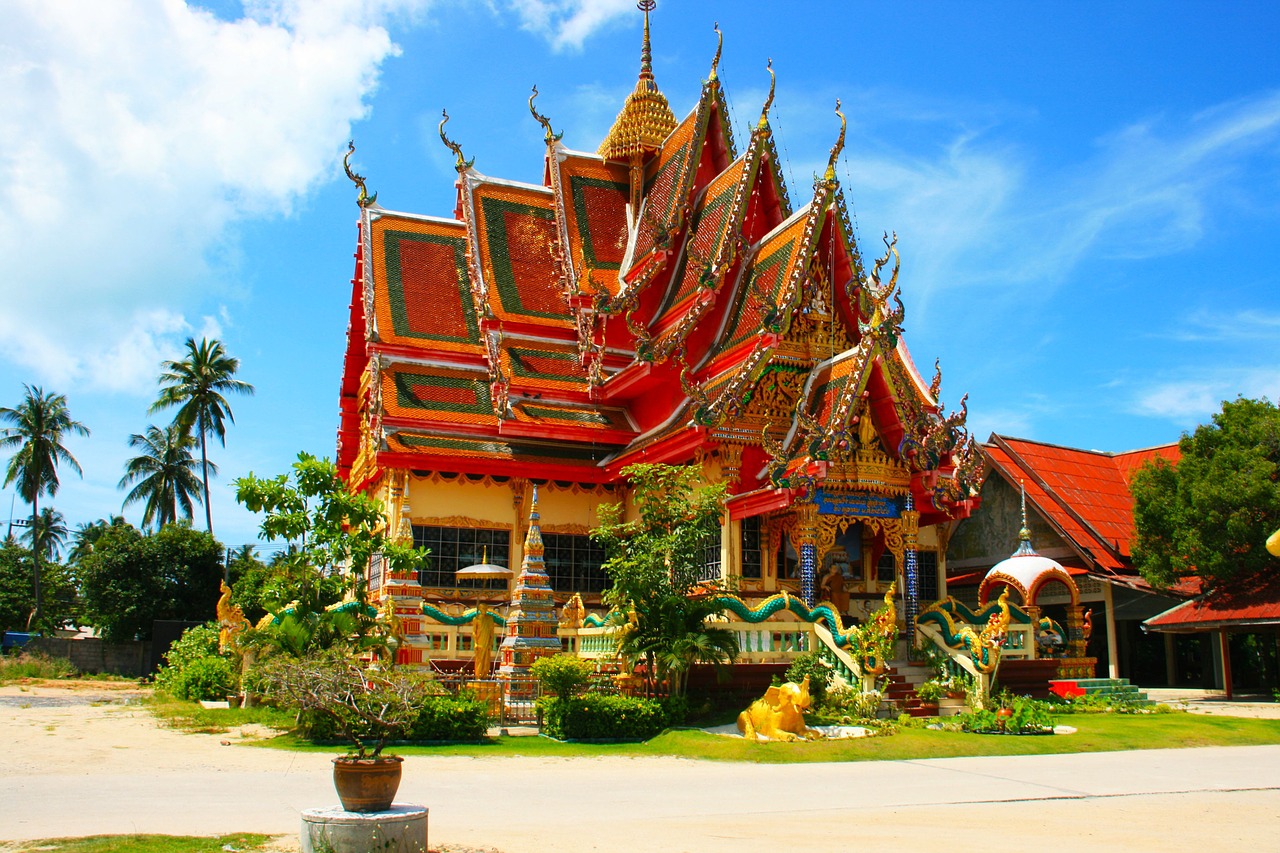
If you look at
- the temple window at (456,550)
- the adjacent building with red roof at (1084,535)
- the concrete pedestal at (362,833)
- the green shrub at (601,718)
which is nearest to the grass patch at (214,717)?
the green shrub at (601,718)

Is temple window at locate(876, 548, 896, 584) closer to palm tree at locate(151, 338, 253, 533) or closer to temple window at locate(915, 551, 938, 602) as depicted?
temple window at locate(915, 551, 938, 602)

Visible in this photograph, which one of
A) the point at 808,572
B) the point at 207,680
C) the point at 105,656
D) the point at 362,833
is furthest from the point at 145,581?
the point at 362,833

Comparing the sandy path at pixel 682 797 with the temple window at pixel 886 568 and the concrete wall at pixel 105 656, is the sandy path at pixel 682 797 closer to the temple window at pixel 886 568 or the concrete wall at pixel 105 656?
the temple window at pixel 886 568

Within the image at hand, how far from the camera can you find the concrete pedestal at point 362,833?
620 centimetres

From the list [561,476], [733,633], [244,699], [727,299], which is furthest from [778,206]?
[244,699]

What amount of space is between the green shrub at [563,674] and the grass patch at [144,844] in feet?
22.2

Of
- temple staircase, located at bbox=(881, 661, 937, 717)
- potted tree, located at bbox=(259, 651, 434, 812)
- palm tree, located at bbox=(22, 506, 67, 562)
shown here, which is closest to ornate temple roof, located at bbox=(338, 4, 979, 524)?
temple staircase, located at bbox=(881, 661, 937, 717)

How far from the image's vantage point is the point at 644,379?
66.7 feet

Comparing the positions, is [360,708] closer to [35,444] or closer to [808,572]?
Result: [808,572]

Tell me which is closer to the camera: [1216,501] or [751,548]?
[751,548]

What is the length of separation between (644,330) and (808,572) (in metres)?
6.86

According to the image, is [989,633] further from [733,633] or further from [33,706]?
[33,706]

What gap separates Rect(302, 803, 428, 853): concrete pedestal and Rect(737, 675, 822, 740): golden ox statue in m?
7.10

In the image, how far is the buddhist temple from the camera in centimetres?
1702
